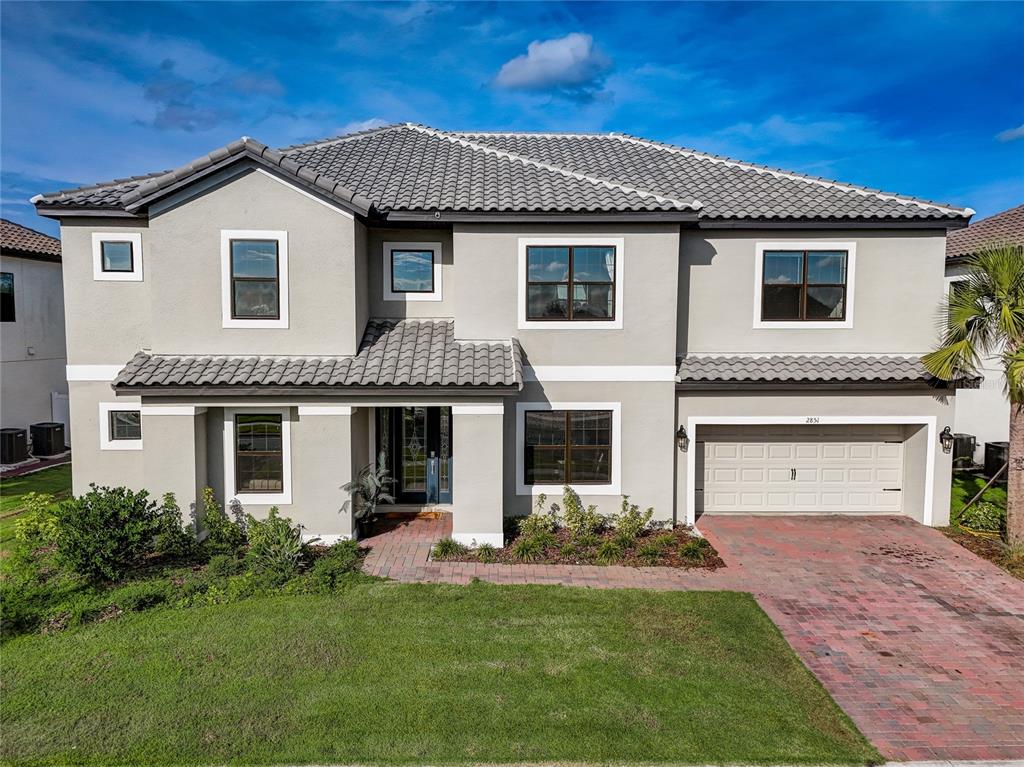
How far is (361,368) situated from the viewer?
11797mm

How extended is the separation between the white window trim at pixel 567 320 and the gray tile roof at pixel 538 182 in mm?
628

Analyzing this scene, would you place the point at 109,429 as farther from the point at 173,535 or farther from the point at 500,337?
the point at 500,337

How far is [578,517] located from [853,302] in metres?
7.43

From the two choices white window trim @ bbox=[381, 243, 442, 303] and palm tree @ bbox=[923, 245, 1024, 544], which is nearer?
palm tree @ bbox=[923, 245, 1024, 544]

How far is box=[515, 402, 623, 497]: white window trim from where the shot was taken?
1275 cm

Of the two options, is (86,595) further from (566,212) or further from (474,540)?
(566,212)

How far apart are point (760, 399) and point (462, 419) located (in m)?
6.21

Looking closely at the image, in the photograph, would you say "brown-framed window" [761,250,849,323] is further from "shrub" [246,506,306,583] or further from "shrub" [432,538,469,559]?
"shrub" [246,506,306,583]

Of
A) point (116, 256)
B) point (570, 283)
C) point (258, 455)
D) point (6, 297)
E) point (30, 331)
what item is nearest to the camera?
point (258, 455)

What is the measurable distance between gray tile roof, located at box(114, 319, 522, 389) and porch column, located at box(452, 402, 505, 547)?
64 cm

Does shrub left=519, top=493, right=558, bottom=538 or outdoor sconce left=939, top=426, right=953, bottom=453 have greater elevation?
outdoor sconce left=939, top=426, right=953, bottom=453

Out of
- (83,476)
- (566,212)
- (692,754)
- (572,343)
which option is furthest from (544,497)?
(83,476)

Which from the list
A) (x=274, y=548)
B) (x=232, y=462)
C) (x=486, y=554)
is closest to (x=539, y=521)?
(x=486, y=554)

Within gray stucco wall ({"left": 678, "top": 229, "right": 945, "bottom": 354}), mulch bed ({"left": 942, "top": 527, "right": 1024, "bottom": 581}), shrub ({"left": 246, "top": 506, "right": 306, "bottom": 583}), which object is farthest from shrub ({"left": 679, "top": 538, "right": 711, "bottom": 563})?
shrub ({"left": 246, "top": 506, "right": 306, "bottom": 583})
